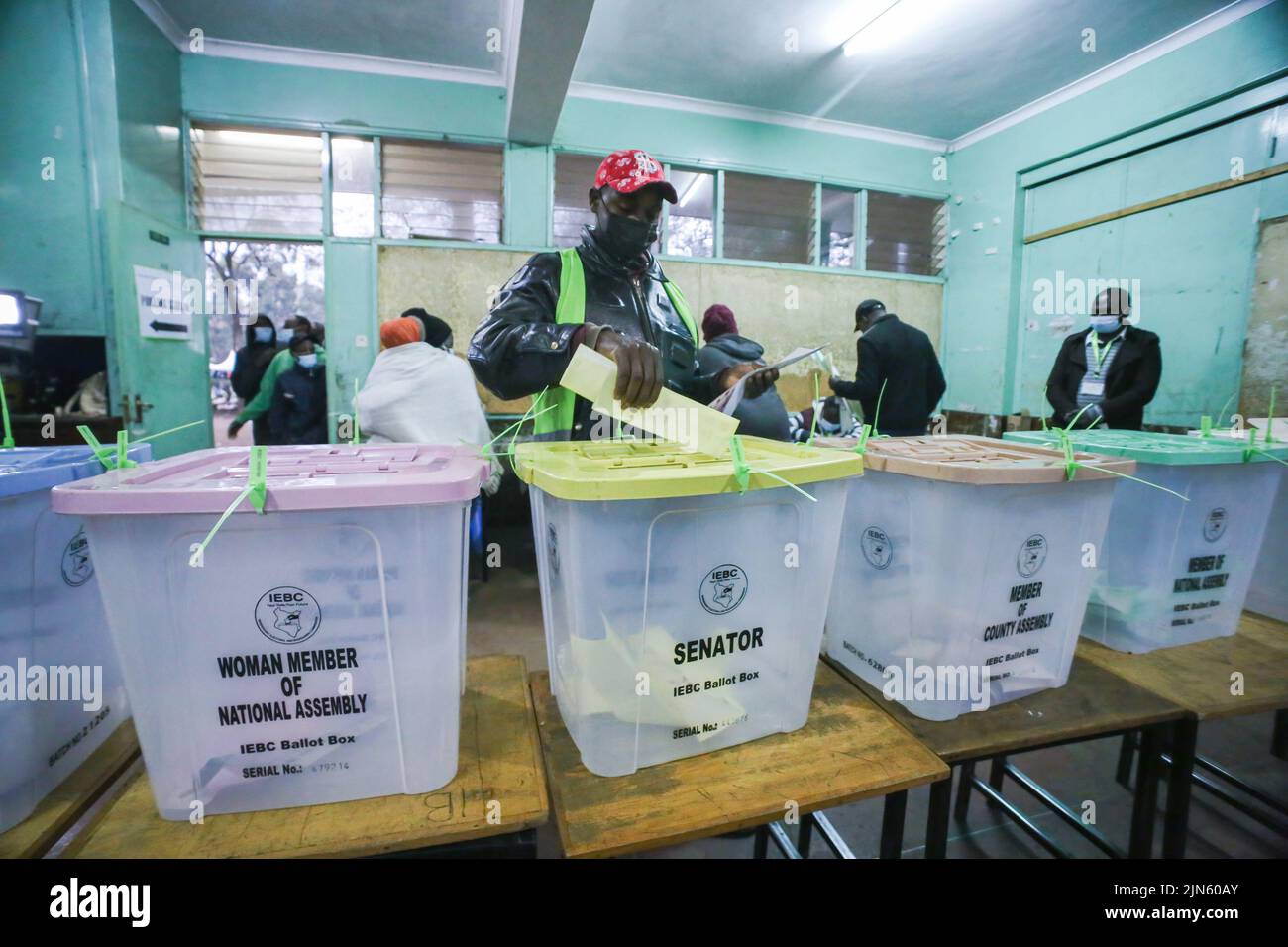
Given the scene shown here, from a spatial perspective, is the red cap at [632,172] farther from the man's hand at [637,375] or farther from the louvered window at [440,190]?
the louvered window at [440,190]

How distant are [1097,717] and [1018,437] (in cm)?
72

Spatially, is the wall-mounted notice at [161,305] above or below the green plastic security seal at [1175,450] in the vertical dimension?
above

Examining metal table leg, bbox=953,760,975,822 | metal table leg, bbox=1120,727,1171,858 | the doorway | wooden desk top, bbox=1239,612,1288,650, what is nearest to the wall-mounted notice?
the doorway

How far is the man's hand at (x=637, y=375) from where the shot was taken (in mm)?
858

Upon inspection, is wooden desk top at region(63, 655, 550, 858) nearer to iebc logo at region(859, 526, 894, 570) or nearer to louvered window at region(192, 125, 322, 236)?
iebc logo at region(859, 526, 894, 570)

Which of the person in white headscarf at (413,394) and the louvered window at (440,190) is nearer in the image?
the person in white headscarf at (413,394)

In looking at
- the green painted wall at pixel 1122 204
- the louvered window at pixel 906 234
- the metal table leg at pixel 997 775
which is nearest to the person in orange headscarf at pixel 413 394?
the metal table leg at pixel 997 775

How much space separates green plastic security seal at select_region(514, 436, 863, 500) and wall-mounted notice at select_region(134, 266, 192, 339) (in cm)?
380

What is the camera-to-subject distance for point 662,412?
0.88 m

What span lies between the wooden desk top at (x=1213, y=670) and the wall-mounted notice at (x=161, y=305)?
4.72 m

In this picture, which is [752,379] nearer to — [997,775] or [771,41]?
[997,775]

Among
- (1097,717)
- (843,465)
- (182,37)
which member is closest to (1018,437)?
(1097,717)

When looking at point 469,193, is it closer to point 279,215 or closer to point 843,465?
point 279,215

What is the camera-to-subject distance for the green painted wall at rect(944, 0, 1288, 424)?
3.47 metres
